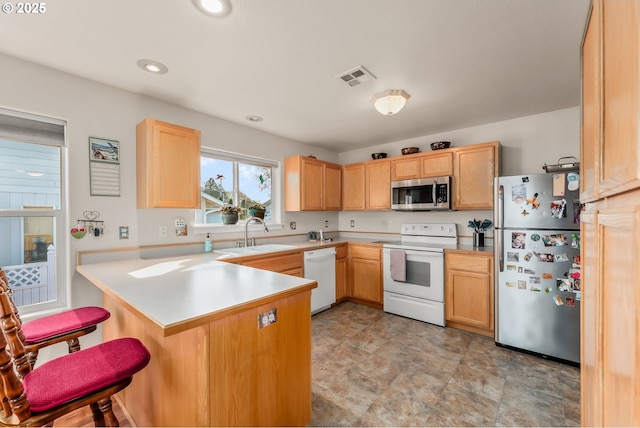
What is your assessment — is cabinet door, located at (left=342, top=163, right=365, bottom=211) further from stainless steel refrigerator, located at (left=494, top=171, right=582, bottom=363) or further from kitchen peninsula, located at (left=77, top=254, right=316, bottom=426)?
kitchen peninsula, located at (left=77, top=254, right=316, bottom=426)

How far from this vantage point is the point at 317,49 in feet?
6.08

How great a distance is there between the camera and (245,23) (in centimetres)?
160

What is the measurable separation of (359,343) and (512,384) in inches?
49.9

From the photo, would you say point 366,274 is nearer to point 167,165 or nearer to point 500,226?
point 500,226

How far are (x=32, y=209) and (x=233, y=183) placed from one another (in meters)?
1.83

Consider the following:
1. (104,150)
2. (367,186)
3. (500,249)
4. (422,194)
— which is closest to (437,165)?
(422,194)

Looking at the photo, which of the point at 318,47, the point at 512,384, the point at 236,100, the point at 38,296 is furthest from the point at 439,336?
the point at 38,296

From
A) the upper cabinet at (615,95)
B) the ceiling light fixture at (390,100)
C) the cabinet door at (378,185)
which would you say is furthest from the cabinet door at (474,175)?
the upper cabinet at (615,95)

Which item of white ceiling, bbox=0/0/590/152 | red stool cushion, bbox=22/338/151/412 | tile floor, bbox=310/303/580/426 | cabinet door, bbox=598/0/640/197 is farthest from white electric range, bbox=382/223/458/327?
red stool cushion, bbox=22/338/151/412

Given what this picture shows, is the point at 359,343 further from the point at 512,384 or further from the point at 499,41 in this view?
the point at 499,41

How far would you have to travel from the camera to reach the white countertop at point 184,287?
1.11 metres

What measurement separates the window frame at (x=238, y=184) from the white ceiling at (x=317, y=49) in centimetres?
59

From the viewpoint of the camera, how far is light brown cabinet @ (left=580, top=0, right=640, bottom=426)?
1.65ft

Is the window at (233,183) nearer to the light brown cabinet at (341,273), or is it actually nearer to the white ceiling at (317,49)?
the white ceiling at (317,49)
